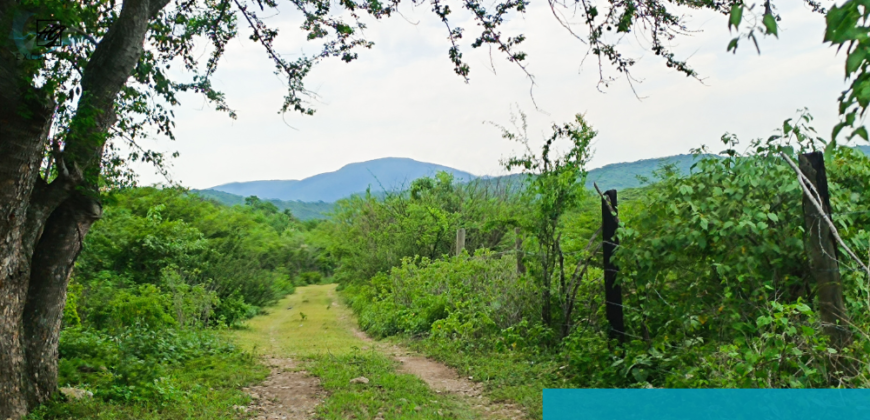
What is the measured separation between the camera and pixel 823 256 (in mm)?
4223

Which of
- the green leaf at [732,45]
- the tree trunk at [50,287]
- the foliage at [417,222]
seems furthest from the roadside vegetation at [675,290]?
the foliage at [417,222]

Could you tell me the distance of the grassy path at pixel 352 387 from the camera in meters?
5.92

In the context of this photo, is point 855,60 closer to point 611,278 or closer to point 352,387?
point 611,278

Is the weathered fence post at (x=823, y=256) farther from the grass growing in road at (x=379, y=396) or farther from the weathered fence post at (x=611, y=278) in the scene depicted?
the grass growing in road at (x=379, y=396)

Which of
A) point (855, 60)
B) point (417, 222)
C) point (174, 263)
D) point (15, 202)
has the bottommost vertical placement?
point (174, 263)

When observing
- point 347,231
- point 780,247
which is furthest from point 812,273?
point 347,231

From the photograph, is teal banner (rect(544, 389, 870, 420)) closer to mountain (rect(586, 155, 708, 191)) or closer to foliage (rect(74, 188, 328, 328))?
mountain (rect(586, 155, 708, 191))

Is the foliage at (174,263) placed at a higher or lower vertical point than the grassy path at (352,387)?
higher

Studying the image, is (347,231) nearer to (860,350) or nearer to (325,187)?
(860,350)

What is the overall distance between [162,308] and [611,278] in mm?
7228

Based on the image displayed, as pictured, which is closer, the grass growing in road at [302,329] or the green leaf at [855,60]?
the green leaf at [855,60]

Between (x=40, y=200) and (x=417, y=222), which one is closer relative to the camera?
(x=40, y=200)

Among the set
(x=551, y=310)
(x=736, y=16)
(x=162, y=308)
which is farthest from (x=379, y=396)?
(x=736, y=16)

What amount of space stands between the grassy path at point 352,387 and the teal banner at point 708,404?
957 millimetres
